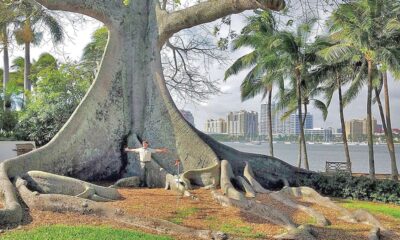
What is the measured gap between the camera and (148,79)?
1504 centimetres

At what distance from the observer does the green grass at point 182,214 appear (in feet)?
32.2

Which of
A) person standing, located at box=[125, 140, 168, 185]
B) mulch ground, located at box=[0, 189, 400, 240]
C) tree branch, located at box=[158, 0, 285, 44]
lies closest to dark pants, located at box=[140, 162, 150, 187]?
person standing, located at box=[125, 140, 168, 185]

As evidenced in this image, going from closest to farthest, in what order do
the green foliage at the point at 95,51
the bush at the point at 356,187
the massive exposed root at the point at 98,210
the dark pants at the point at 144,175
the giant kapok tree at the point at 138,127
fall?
the massive exposed root at the point at 98,210 → the giant kapok tree at the point at 138,127 → the dark pants at the point at 144,175 → the bush at the point at 356,187 → the green foliage at the point at 95,51

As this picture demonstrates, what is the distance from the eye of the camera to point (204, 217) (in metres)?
10.4

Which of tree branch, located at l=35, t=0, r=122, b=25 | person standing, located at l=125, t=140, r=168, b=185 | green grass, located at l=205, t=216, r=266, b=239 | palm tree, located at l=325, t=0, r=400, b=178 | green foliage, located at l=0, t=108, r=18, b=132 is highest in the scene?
palm tree, located at l=325, t=0, r=400, b=178

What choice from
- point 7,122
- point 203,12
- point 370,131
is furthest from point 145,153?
point 7,122

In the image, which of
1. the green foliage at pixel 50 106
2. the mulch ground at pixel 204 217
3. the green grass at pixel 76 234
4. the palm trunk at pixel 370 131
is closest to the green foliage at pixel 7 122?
the green foliage at pixel 50 106

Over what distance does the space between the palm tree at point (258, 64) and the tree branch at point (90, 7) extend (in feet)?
40.0

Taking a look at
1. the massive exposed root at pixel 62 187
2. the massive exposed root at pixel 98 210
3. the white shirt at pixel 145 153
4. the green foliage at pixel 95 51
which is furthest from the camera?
the green foliage at pixel 95 51

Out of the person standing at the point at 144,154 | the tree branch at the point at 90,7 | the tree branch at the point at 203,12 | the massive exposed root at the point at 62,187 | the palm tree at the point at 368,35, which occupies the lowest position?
the massive exposed root at the point at 62,187

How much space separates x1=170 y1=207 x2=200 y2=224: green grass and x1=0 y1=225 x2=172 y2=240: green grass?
1460 mm

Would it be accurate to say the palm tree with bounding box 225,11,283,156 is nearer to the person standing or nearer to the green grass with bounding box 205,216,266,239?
the person standing

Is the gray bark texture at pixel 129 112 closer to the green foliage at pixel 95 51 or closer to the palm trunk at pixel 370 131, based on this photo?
the green foliage at pixel 95 51

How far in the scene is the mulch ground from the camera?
9.18 meters
